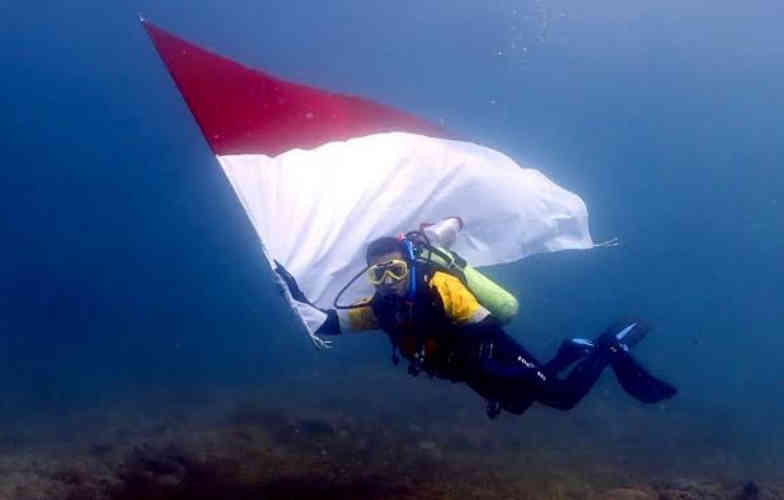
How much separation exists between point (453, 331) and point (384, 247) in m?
0.90

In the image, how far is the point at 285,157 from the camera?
21.2 ft

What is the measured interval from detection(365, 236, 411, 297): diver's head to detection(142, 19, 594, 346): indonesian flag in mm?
317

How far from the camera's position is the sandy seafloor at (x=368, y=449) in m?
9.27

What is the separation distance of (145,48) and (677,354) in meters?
55.4

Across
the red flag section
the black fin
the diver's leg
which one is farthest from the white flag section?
the black fin

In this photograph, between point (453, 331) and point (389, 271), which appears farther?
point (453, 331)

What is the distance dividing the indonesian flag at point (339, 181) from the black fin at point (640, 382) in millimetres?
1223

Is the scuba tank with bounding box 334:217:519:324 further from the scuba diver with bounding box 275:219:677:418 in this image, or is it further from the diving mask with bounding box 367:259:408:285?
the diving mask with bounding box 367:259:408:285

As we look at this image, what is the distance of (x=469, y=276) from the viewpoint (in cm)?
592

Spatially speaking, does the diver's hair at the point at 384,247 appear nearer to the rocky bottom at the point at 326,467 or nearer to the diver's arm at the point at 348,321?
the diver's arm at the point at 348,321

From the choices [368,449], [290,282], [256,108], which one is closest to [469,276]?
[290,282]

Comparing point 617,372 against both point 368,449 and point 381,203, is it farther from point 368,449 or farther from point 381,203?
point 368,449

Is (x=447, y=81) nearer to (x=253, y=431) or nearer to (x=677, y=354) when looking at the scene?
(x=677, y=354)

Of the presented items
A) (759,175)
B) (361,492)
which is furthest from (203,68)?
(759,175)
